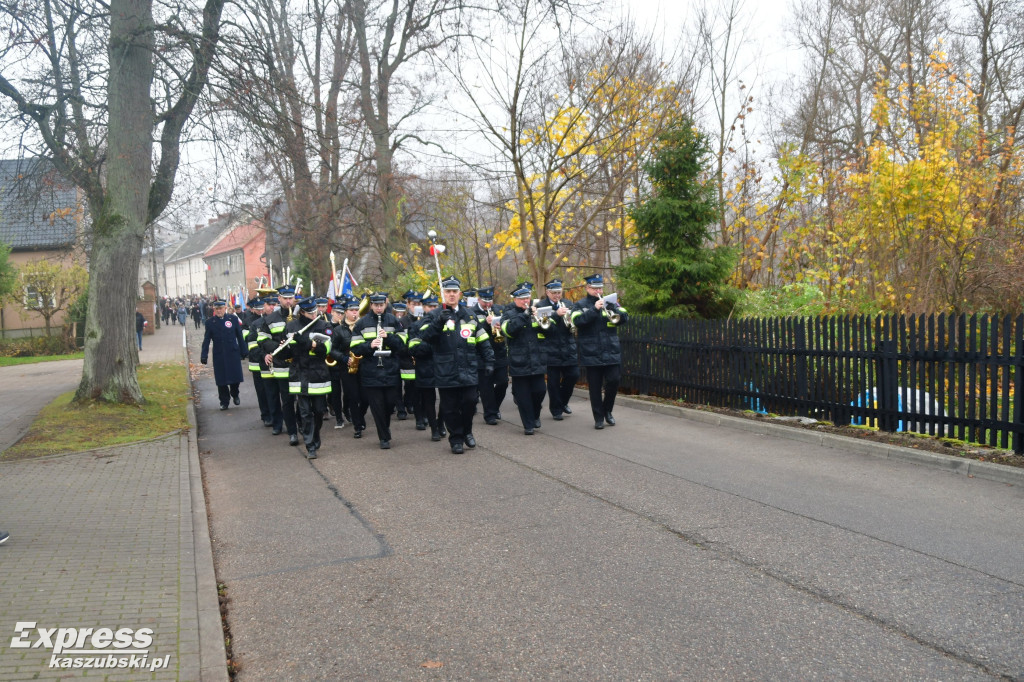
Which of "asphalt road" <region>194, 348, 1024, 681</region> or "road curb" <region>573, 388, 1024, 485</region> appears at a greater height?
"road curb" <region>573, 388, 1024, 485</region>

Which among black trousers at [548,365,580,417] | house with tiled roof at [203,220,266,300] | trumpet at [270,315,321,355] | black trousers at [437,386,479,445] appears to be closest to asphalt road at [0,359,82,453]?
trumpet at [270,315,321,355]

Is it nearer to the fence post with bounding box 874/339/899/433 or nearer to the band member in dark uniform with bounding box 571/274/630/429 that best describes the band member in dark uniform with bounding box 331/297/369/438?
the band member in dark uniform with bounding box 571/274/630/429

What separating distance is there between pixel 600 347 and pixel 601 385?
0.56 m

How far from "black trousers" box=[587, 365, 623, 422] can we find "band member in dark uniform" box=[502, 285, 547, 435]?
0.71m

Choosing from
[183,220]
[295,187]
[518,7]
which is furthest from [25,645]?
[295,187]

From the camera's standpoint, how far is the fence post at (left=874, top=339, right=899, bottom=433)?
32.2 ft

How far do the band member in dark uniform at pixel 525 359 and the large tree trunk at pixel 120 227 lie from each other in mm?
6579

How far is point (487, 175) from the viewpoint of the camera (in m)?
18.3

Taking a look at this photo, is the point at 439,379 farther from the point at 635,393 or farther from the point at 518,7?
the point at 518,7

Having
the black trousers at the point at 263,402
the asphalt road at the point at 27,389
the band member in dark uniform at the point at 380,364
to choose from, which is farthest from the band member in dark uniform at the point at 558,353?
the asphalt road at the point at 27,389

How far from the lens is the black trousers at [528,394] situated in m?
11.4

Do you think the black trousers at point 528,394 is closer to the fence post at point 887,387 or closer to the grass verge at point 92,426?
the fence post at point 887,387

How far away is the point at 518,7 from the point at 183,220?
28.5ft

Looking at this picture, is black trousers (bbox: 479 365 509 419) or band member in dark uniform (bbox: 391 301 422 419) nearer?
band member in dark uniform (bbox: 391 301 422 419)
